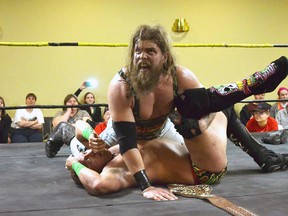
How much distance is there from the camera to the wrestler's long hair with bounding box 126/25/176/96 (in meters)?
1.65

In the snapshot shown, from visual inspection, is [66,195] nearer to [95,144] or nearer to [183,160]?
[95,144]

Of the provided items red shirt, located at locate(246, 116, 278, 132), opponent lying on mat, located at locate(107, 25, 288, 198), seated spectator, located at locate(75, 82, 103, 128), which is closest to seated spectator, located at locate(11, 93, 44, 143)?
seated spectator, located at locate(75, 82, 103, 128)

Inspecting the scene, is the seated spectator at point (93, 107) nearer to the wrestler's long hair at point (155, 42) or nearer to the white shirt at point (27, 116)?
the white shirt at point (27, 116)

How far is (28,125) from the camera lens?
380 centimetres

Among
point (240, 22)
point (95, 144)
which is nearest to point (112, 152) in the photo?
point (95, 144)

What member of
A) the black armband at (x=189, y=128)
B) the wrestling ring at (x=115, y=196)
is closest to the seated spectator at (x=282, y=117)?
the wrestling ring at (x=115, y=196)

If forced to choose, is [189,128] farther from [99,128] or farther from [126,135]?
[99,128]

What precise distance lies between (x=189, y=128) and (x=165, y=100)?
146 mm

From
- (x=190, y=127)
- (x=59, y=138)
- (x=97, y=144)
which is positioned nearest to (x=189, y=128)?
(x=190, y=127)

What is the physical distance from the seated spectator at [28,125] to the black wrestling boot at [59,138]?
4.50 ft

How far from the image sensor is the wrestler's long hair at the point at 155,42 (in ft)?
5.41

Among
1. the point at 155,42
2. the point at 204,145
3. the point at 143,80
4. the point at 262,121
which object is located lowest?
the point at 262,121

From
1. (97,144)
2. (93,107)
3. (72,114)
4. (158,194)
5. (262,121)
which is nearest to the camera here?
(158,194)

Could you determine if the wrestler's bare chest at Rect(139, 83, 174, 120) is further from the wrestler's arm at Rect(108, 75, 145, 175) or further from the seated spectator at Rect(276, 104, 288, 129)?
the seated spectator at Rect(276, 104, 288, 129)
